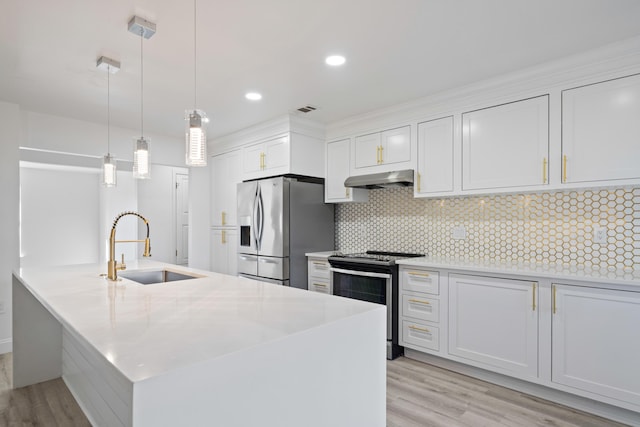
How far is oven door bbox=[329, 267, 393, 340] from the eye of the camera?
328 centimetres

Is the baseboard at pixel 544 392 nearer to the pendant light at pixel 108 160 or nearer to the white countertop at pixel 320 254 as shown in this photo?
the white countertop at pixel 320 254

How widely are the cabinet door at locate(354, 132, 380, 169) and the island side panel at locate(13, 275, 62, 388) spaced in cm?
307

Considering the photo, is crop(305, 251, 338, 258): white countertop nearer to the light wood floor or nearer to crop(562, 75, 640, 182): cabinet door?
the light wood floor

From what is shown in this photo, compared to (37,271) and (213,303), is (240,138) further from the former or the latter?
(213,303)

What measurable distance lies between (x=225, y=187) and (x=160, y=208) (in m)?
2.13

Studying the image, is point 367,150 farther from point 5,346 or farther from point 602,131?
point 5,346

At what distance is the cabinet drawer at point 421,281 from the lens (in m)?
3.06

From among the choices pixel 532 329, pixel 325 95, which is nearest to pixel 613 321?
pixel 532 329

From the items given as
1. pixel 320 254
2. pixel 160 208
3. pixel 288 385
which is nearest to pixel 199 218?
pixel 160 208

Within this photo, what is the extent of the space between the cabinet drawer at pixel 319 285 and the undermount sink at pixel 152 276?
5.42ft

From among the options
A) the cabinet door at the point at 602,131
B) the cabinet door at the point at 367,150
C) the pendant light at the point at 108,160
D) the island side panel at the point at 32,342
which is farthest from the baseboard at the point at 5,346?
the cabinet door at the point at 602,131

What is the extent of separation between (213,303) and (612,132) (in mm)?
2698

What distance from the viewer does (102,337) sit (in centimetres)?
113

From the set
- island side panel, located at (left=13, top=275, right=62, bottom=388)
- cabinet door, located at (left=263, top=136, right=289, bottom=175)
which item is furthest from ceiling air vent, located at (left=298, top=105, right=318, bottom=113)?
island side panel, located at (left=13, top=275, right=62, bottom=388)
